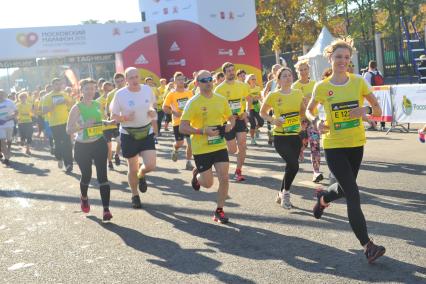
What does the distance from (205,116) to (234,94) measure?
288cm

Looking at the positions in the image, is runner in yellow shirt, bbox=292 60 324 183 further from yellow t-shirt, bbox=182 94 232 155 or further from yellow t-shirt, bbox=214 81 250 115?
yellow t-shirt, bbox=182 94 232 155

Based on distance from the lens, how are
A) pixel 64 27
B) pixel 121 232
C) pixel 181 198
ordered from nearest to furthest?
pixel 121 232, pixel 181 198, pixel 64 27

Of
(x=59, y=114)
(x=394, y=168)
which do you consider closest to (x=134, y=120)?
(x=394, y=168)

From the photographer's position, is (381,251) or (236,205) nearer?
(381,251)

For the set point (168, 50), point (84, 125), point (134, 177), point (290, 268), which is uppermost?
point (168, 50)

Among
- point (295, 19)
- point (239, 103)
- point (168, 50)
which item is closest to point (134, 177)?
point (239, 103)

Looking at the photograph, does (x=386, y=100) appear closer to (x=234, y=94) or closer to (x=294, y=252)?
(x=234, y=94)

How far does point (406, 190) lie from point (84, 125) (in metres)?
4.34

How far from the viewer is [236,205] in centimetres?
731

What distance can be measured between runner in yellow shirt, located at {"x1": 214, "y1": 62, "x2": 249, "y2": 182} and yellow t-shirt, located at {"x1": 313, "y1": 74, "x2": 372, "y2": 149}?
3.97 metres

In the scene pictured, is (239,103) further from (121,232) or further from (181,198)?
(121,232)

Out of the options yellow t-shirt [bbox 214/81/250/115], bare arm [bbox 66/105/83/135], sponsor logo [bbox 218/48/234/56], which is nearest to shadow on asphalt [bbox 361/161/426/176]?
yellow t-shirt [bbox 214/81/250/115]

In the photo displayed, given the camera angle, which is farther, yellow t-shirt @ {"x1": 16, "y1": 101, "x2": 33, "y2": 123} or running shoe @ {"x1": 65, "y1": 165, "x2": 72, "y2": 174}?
yellow t-shirt @ {"x1": 16, "y1": 101, "x2": 33, "y2": 123}

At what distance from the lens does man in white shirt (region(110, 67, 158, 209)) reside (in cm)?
718
